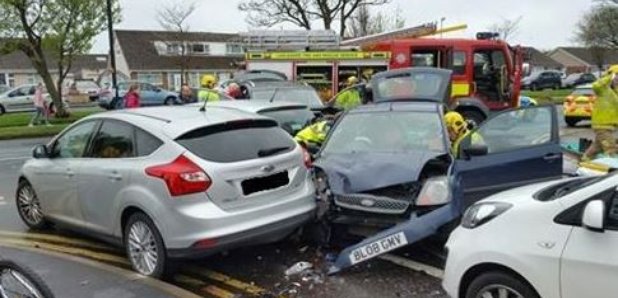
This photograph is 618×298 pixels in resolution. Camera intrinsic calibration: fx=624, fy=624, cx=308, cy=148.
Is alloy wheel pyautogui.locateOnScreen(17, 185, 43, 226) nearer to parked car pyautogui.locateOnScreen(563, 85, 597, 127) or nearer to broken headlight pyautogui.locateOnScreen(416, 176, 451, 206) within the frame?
broken headlight pyautogui.locateOnScreen(416, 176, 451, 206)

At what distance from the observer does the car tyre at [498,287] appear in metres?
3.66

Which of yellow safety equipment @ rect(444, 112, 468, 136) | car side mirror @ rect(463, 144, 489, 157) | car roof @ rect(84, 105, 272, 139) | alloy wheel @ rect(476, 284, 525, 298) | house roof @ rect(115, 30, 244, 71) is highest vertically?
house roof @ rect(115, 30, 244, 71)

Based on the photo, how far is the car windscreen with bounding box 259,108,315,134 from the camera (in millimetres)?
9461

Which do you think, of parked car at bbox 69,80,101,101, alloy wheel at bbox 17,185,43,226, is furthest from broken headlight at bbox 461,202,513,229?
parked car at bbox 69,80,101,101

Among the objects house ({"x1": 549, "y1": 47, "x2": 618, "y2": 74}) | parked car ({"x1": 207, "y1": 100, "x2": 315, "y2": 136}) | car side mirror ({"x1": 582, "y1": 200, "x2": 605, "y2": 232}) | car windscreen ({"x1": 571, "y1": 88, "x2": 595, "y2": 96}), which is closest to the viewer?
car side mirror ({"x1": 582, "y1": 200, "x2": 605, "y2": 232})

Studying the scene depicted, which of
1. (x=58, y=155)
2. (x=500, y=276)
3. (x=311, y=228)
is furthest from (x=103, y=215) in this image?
(x=500, y=276)

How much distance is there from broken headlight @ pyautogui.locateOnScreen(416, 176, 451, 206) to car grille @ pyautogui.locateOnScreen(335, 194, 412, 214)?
4.9 inches

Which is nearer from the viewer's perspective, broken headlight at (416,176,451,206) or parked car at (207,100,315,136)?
broken headlight at (416,176,451,206)

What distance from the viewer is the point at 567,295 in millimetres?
3434

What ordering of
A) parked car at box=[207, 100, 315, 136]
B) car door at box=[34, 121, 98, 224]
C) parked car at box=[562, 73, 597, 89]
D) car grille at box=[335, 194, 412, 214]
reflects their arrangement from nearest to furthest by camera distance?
car grille at box=[335, 194, 412, 214] → car door at box=[34, 121, 98, 224] → parked car at box=[207, 100, 315, 136] → parked car at box=[562, 73, 597, 89]

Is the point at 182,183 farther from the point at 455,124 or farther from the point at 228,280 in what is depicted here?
the point at 455,124

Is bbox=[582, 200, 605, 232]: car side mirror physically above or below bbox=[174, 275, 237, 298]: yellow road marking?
above

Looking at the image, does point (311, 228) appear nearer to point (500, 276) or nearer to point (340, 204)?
point (340, 204)

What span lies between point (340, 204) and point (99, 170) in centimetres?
235
